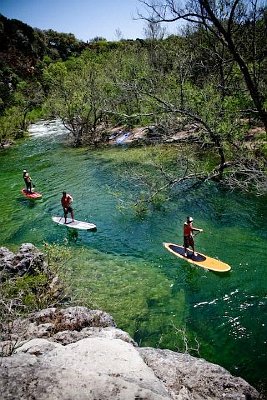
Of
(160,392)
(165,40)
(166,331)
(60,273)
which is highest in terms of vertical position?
(165,40)

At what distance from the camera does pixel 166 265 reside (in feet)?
45.3

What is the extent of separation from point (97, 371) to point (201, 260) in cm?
943

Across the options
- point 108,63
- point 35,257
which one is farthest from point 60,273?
point 108,63

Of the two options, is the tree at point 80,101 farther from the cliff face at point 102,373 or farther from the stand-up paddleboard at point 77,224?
the cliff face at point 102,373

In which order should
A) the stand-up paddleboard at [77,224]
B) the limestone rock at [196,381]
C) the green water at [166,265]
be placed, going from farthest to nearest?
the stand-up paddleboard at [77,224] → the green water at [166,265] → the limestone rock at [196,381]

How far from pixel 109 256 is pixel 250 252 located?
19.2 feet

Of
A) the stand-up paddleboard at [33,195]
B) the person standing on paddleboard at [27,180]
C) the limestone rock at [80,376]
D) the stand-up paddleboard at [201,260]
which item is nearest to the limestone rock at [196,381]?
the limestone rock at [80,376]

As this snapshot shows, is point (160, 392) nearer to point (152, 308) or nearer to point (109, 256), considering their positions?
point (152, 308)

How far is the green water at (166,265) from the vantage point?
9943mm

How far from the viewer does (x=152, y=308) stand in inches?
443

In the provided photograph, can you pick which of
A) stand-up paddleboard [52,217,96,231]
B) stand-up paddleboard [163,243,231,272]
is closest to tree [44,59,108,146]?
stand-up paddleboard [52,217,96,231]

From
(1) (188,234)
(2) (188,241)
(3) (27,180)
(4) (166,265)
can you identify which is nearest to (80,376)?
(4) (166,265)

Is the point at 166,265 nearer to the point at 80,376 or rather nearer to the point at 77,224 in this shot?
the point at 77,224

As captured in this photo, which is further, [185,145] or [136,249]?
[185,145]
